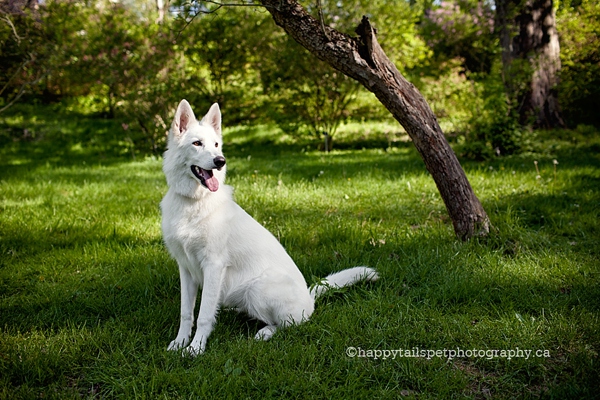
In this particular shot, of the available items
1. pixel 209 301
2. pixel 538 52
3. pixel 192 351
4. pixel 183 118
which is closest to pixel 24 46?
pixel 183 118

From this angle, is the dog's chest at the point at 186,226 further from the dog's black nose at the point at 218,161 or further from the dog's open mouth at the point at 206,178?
the dog's black nose at the point at 218,161

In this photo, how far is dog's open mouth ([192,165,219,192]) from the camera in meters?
→ 2.90

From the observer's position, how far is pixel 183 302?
9.76 feet

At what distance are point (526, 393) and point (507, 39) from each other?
355 inches

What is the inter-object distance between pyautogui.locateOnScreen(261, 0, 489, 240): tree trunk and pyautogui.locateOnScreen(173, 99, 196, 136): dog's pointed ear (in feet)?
3.84

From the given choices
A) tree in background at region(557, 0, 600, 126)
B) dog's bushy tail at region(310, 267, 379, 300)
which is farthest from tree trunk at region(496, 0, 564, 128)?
dog's bushy tail at region(310, 267, 379, 300)

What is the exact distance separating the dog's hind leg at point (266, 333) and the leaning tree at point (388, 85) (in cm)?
220

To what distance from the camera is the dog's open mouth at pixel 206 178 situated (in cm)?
290

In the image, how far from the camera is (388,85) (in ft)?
12.6

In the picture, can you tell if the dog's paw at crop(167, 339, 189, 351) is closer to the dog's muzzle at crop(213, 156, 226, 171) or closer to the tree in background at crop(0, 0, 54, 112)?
the dog's muzzle at crop(213, 156, 226, 171)

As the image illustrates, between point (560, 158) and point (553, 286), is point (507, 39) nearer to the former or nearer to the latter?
point (560, 158)

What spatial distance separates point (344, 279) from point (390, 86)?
1.78m

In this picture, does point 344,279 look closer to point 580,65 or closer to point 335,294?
point 335,294

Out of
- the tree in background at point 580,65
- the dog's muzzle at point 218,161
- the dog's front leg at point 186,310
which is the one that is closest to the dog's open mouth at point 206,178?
the dog's muzzle at point 218,161
